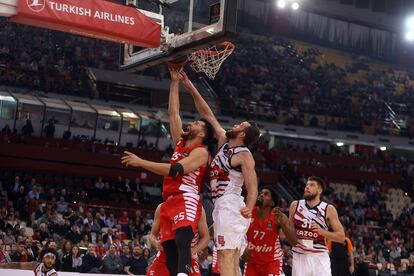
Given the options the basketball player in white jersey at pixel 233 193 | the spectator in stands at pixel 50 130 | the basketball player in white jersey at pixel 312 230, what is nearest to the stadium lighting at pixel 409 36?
the spectator in stands at pixel 50 130

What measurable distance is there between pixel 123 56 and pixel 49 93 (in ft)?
62.9

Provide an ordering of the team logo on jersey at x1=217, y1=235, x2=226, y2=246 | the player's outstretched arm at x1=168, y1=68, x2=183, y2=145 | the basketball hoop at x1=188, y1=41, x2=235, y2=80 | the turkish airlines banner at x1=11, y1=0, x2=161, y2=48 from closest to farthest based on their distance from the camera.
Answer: the team logo on jersey at x1=217, y1=235, x2=226, y2=246 → the player's outstretched arm at x1=168, y1=68, x2=183, y2=145 → the turkish airlines banner at x1=11, y1=0, x2=161, y2=48 → the basketball hoop at x1=188, y1=41, x2=235, y2=80

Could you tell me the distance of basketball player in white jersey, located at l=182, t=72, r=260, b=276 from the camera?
7934mm

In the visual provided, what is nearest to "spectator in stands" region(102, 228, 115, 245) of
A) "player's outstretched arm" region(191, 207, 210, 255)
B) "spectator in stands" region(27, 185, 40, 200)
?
"spectator in stands" region(27, 185, 40, 200)

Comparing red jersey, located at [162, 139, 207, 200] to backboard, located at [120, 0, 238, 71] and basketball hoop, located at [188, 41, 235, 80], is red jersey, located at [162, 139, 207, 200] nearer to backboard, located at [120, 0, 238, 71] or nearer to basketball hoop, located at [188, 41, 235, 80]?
backboard, located at [120, 0, 238, 71]

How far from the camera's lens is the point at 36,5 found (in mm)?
8906

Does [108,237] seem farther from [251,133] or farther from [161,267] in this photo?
[251,133]

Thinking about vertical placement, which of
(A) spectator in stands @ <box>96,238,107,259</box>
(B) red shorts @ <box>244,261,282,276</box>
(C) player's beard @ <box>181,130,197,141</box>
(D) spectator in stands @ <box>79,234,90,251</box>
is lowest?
(A) spectator in stands @ <box>96,238,107,259</box>

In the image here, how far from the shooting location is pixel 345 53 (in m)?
44.9

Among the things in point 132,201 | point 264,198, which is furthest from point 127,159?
point 132,201

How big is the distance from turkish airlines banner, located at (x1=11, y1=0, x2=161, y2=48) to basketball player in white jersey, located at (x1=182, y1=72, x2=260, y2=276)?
241 cm

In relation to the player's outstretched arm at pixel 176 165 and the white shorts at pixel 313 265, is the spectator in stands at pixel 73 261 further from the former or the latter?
the player's outstretched arm at pixel 176 165

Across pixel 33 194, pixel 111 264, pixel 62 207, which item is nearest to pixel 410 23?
pixel 33 194

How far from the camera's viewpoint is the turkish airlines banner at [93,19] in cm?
895
